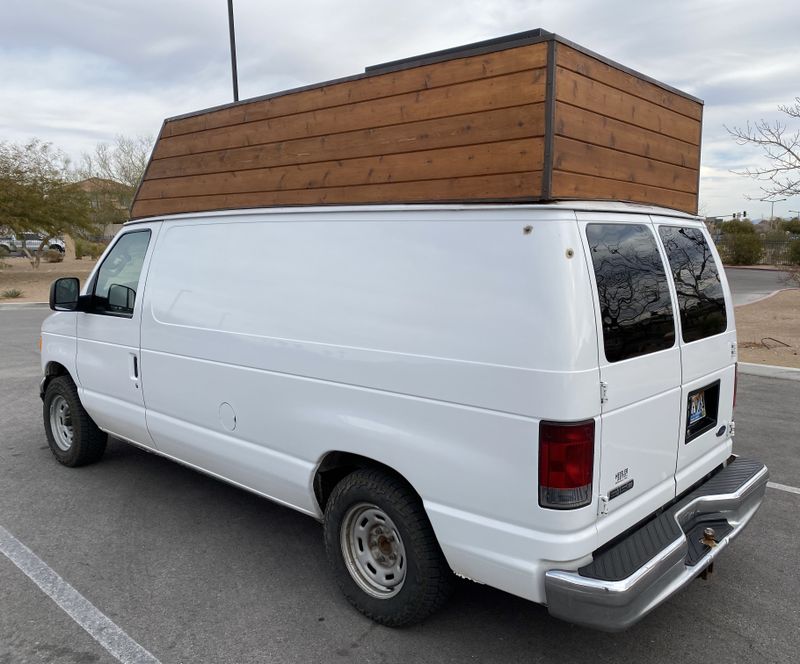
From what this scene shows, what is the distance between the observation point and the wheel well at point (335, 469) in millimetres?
3090

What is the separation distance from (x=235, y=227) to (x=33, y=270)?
32.7m

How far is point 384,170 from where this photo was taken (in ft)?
10.5

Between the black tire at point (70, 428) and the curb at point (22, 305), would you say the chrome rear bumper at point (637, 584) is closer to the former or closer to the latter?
the black tire at point (70, 428)

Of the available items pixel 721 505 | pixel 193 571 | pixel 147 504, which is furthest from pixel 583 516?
pixel 147 504

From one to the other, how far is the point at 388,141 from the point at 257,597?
2413 millimetres

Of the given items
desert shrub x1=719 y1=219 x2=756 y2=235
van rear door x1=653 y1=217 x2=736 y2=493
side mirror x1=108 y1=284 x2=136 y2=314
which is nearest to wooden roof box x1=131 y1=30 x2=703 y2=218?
van rear door x1=653 y1=217 x2=736 y2=493

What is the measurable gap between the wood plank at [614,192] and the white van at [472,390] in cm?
8

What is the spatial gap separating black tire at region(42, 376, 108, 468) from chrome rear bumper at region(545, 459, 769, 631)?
13.1ft

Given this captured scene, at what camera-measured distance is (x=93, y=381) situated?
15.8 ft

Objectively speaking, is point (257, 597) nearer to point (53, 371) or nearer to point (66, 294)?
point (66, 294)

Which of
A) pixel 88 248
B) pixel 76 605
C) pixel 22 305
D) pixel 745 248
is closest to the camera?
pixel 76 605

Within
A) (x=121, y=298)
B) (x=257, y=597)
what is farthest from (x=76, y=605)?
(x=121, y=298)

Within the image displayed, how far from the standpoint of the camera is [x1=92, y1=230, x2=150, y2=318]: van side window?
4449 millimetres

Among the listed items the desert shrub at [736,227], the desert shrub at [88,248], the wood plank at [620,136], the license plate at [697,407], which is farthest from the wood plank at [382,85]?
the desert shrub at [736,227]
